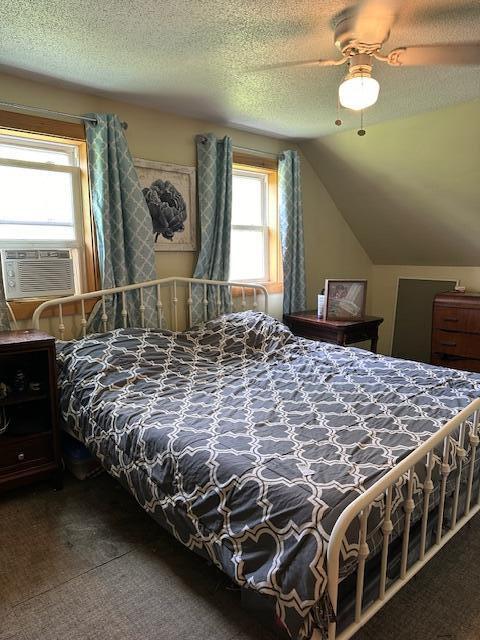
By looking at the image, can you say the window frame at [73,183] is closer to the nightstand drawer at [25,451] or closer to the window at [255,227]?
the nightstand drawer at [25,451]

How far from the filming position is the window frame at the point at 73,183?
2469mm

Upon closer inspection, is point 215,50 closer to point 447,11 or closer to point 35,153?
point 447,11

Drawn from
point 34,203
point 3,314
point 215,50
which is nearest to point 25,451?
point 3,314

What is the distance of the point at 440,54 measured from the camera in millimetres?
1789

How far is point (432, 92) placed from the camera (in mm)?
2619

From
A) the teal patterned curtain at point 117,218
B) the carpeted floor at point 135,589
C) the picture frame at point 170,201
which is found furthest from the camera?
the picture frame at point 170,201

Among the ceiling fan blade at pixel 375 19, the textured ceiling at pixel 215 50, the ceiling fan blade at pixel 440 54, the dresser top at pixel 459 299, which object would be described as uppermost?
the textured ceiling at pixel 215 50

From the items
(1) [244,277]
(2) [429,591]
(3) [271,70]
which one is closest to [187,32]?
(3) [271,70]

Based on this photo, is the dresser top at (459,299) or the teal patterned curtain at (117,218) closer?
the teal patterned curtain at (117,218)

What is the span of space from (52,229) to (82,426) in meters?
1.31

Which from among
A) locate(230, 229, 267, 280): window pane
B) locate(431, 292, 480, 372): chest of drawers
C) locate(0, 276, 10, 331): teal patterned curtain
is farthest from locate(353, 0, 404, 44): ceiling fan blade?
locate(431, 292, 480, 372): chest of drawers

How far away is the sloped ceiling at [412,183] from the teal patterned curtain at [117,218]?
1814mm

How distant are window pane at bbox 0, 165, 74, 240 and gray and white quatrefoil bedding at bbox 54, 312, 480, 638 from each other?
76 cm

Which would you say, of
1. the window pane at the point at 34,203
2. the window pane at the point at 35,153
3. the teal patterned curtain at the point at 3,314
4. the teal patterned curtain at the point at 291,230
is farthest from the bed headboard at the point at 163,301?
the window pane at the point at 35,153
